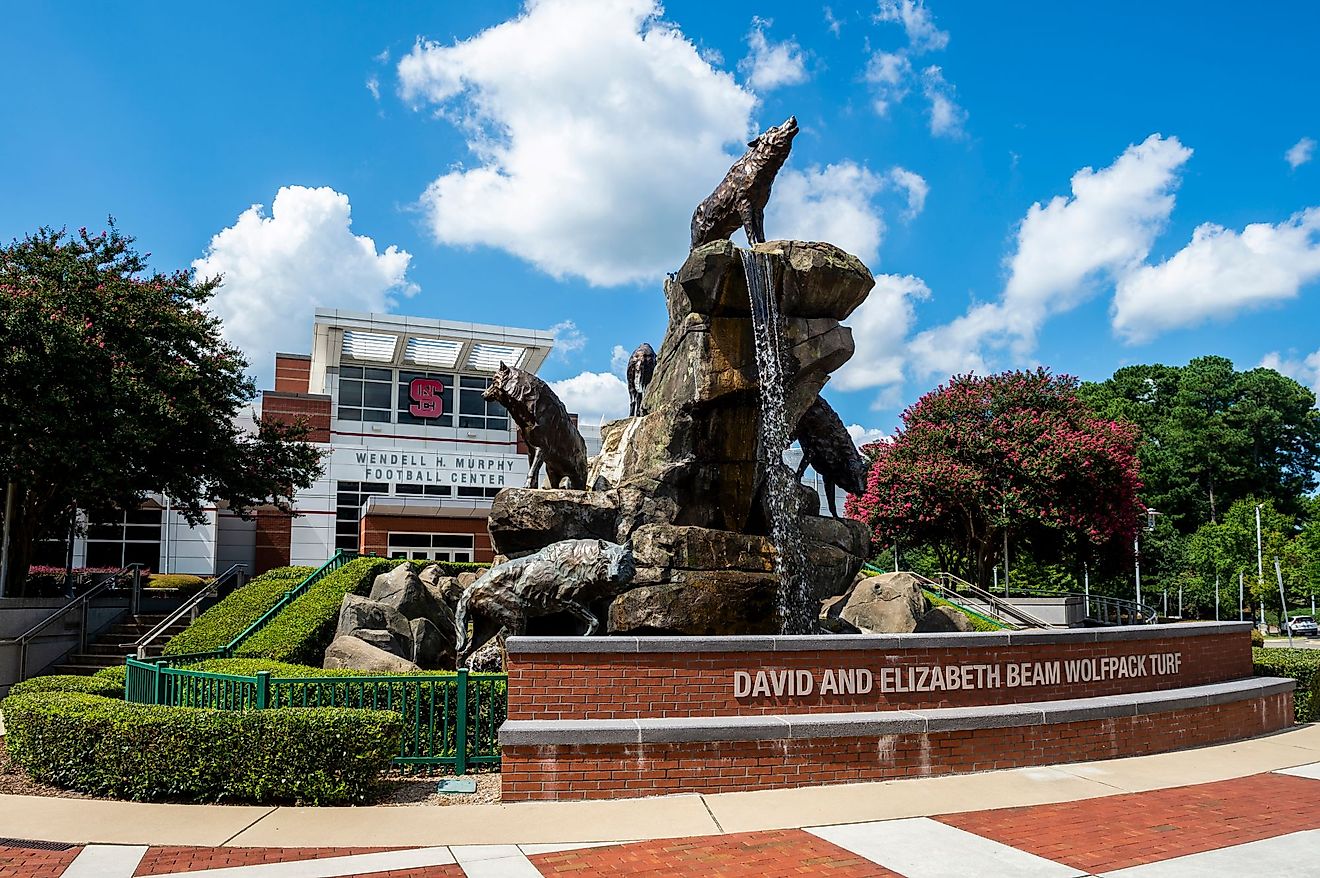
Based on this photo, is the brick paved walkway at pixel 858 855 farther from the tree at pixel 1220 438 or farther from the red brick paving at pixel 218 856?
the tree at pixel 1220 438

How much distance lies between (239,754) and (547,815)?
9.06 feet

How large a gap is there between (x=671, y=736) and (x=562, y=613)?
15.6ft

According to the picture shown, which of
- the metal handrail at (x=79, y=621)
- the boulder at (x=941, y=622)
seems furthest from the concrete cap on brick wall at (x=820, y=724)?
the metal handrail at (x=79, y=621)

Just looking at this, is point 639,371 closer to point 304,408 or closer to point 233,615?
point 233,615

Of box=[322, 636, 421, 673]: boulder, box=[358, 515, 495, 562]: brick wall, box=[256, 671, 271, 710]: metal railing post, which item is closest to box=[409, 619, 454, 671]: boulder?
box=[322, 636, 421, 673]: boulder

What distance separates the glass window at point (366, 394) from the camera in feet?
137

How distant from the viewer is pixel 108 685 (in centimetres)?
1117

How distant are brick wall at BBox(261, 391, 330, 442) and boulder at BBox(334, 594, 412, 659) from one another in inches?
1055

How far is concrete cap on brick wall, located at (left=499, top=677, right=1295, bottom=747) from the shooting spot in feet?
25.9

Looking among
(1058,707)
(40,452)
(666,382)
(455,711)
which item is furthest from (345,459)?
(1058,707)

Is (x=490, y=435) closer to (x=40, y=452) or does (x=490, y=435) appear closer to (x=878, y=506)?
(x=878, y=506)

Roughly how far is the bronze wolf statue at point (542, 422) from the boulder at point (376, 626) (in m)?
3.09

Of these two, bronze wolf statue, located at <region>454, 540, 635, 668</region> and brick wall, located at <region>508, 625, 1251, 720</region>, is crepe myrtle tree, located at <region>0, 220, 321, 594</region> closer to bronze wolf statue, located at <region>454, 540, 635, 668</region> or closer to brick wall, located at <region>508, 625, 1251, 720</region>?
bronze wolf statue, located at <region>454, 540, 635, 668</region>

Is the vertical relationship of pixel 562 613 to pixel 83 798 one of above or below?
above
